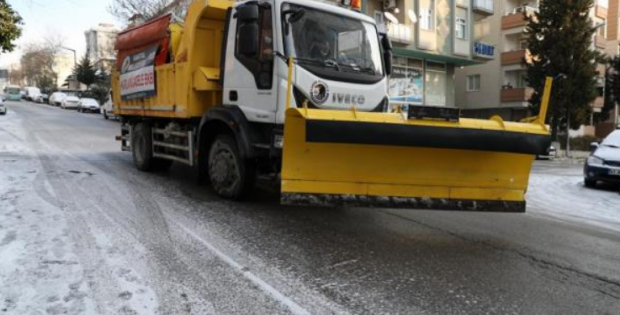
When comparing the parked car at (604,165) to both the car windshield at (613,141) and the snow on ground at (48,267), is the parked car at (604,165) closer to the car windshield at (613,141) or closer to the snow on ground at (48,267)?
the car windshield at (613,141)

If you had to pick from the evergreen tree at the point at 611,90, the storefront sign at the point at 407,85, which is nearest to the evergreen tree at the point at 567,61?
the storefront sign at the point at 407,85

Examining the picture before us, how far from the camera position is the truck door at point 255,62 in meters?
6.43

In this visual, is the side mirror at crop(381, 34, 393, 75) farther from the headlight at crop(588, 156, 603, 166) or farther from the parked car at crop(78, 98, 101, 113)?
the parked car at crop(78, 98, 101, 113)

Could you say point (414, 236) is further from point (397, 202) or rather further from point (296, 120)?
point (296, 120)

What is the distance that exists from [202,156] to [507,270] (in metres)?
4.68

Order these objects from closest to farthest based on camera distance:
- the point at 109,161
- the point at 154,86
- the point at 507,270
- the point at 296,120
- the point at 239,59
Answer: the point at 507,270, the point at 296,120, the point at 239,59, the point at 154,86, the point at 109,161

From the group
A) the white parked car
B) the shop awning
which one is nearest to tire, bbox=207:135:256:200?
the shop awning

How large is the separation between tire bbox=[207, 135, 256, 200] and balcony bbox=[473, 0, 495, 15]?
32257mm

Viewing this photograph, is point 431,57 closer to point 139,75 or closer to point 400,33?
point 400,33

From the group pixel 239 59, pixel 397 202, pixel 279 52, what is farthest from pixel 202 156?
pixel 397 202

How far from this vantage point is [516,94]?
131 ft

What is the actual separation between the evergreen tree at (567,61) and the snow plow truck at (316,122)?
26.4 metres

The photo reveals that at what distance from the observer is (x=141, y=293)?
4.07 meters

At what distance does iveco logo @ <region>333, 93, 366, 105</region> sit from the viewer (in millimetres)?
6465
